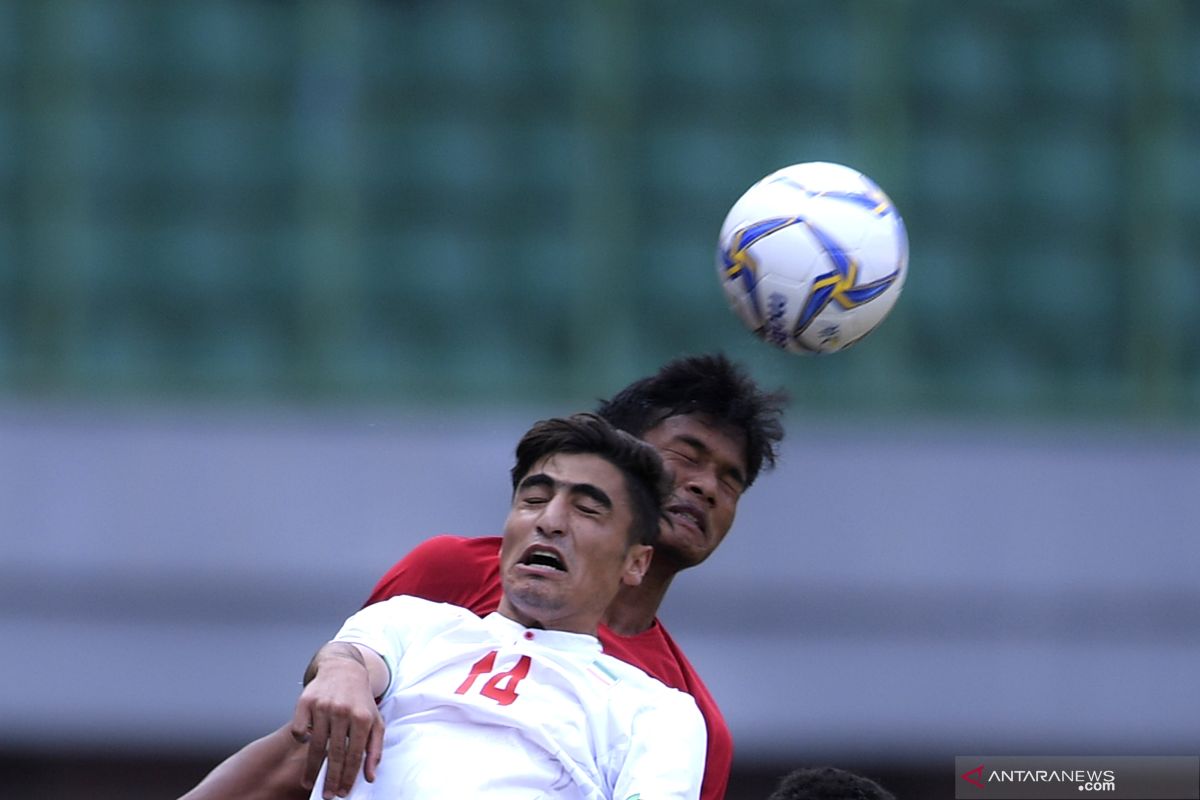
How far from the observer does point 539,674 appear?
4.63 m

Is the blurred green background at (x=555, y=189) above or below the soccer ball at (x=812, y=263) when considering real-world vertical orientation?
above

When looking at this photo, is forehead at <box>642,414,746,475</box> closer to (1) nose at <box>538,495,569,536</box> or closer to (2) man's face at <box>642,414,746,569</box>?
(2) man's face at <box>642,414,746,569</box>

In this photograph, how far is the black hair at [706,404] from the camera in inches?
227

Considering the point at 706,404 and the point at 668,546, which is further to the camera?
the point at 706,404

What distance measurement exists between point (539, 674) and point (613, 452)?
2.01 feet

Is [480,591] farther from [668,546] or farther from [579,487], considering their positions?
[579,487]

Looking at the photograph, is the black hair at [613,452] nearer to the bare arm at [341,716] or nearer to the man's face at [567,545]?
the man's face at [567,545]

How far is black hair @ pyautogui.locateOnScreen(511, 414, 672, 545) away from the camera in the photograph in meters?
4.91

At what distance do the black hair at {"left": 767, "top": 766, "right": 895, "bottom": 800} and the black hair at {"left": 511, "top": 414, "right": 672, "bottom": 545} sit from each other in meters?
0.75

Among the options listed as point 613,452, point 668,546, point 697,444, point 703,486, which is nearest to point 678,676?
point 668,546

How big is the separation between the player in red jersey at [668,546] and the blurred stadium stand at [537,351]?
5406mm

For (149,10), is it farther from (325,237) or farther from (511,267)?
(511,267)

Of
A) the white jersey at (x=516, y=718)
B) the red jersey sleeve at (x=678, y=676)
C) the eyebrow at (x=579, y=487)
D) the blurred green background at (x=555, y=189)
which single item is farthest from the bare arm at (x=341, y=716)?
the blurred green background at (x=555, y=189)

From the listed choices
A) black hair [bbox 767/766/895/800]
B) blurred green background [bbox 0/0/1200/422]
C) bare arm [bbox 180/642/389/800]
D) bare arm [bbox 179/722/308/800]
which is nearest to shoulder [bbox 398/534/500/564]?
bare arm [bbox 179/722/308/800]
